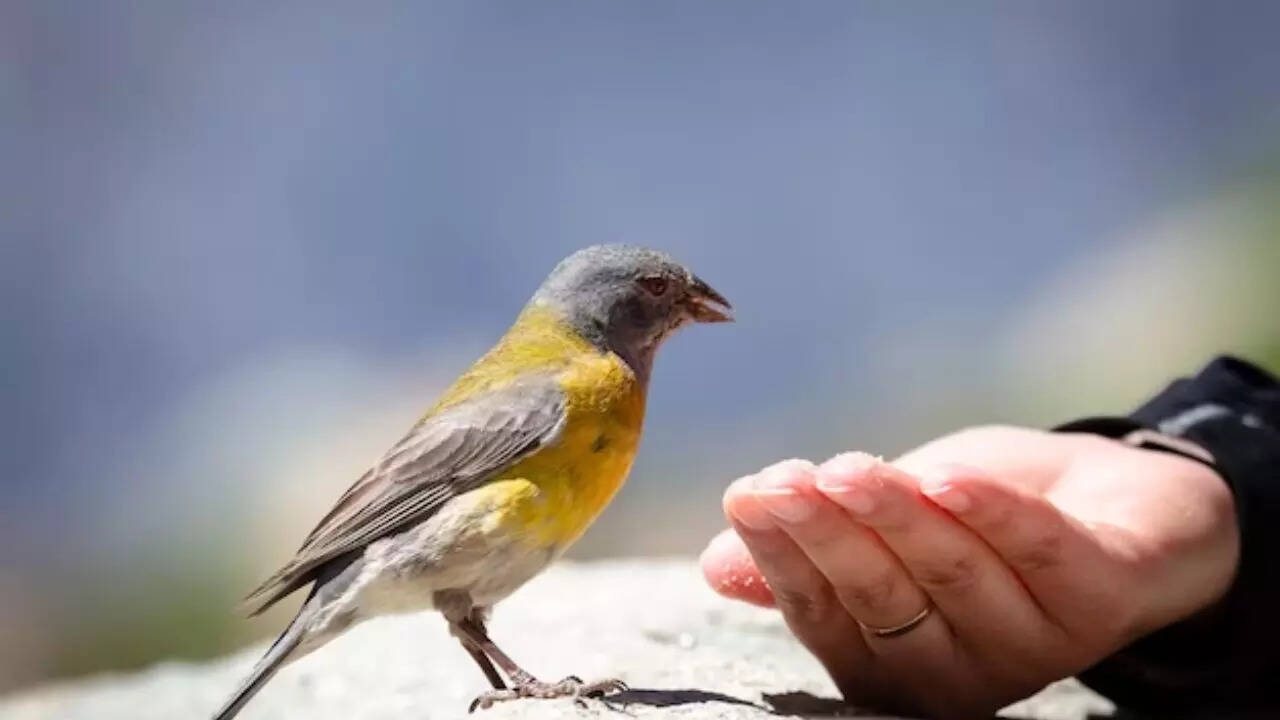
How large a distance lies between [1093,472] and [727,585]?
855mm

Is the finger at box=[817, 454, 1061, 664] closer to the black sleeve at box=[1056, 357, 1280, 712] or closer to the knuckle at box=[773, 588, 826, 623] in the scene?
the knuckle at box=[773, 588, 826, 623]

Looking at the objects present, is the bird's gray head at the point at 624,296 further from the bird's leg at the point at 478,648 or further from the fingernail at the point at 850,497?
the fingernail at the point at 850,497

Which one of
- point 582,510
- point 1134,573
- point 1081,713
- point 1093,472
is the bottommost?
point 1081,713

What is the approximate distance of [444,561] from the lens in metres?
2.42

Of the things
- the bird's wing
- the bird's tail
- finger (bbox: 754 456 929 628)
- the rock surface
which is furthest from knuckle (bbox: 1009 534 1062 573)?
the bird's tail

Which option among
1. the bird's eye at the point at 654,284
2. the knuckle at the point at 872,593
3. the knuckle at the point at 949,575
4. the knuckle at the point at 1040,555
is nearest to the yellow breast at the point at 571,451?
the bird's eye at the point at 654,284

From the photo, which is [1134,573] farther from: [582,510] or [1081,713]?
[582,510]

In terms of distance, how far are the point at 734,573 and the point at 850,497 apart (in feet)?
2.02

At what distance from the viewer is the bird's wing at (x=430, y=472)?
2516mm

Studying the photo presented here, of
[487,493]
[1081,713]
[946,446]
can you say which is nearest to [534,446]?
[487,493]

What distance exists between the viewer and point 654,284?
2916mm

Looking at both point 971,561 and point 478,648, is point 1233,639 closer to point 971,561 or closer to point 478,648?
point 971,561

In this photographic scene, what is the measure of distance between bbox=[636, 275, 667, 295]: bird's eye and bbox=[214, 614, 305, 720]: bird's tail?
1.03 meters

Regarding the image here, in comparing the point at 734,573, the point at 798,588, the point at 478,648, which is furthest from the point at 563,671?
the point at 798,588
